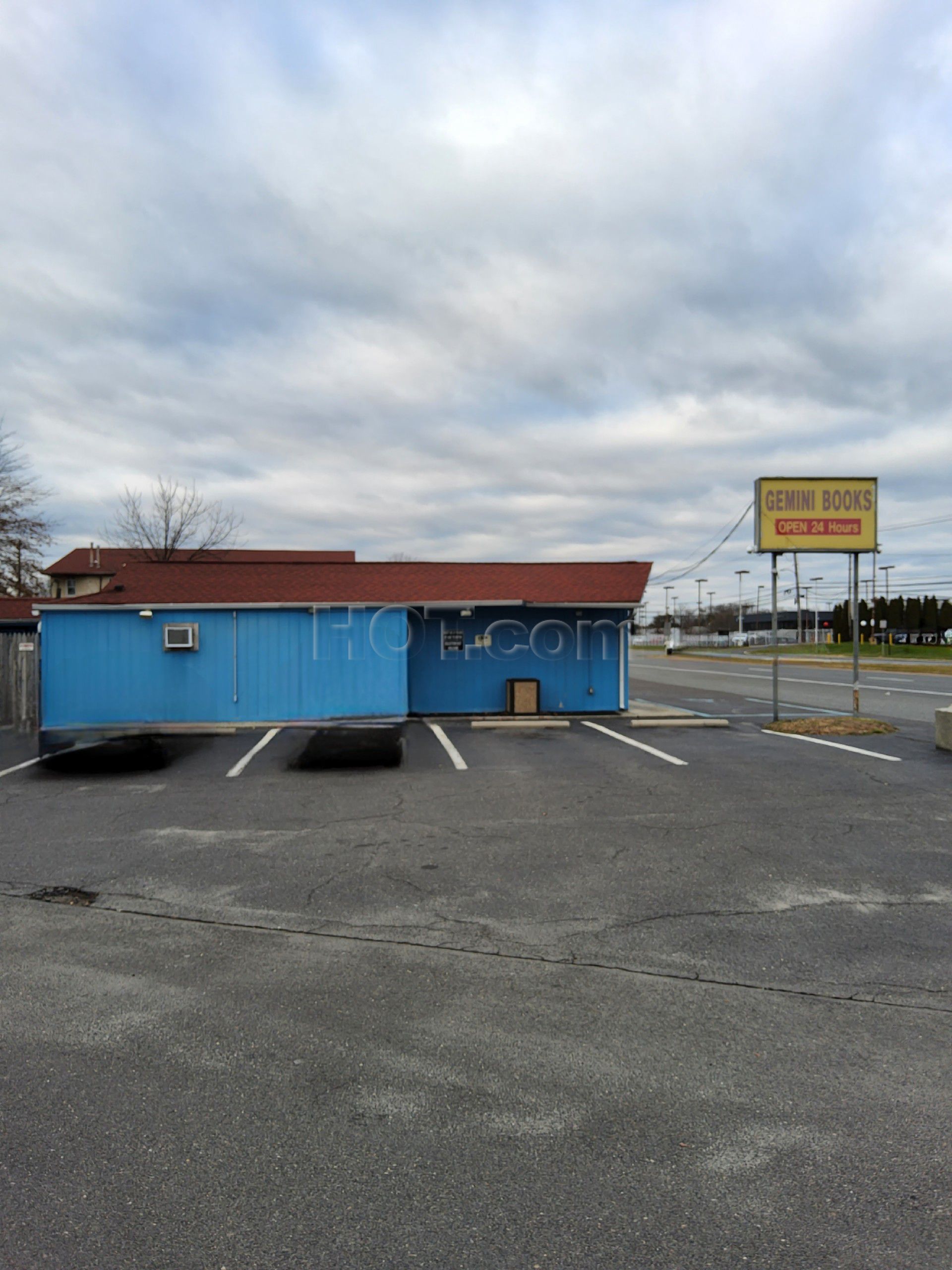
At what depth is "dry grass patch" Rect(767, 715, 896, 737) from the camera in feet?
47.8

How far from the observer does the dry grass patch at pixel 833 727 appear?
1457 centimetres

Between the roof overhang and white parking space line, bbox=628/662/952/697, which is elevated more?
the roof overhang

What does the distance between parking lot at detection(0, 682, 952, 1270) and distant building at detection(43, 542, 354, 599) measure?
4366 cm

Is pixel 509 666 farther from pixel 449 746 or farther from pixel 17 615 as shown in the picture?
pixel 17 615

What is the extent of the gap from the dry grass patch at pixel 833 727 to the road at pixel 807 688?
2027 mm

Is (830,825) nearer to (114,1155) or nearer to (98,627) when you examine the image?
(114,1155)

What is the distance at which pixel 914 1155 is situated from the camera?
2971 millimetres

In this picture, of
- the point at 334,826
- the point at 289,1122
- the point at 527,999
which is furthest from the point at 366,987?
the point at 334,826

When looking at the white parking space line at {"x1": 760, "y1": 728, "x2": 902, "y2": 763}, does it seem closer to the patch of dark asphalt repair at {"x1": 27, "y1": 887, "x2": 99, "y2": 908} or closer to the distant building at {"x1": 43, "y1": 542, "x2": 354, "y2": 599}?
the patch of dark asphalt repair at {"x1": 27, "y1": 887, "x2": 99, "y2": 908}

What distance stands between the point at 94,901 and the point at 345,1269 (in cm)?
430

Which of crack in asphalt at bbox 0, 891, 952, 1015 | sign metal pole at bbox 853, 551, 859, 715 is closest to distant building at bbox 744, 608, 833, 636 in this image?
sign metal pole at bbox 853, 551, 859, 715

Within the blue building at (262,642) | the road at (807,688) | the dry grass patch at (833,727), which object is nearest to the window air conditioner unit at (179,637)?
the blue building at (262,642)

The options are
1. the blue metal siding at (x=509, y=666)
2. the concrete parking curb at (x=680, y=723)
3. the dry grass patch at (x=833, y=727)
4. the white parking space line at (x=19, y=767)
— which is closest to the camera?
the white parking space line at (x=19, y=767)

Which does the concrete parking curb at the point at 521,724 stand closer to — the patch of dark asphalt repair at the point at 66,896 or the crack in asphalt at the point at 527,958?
the patch of dark asphalt repair at the point at 66,896
